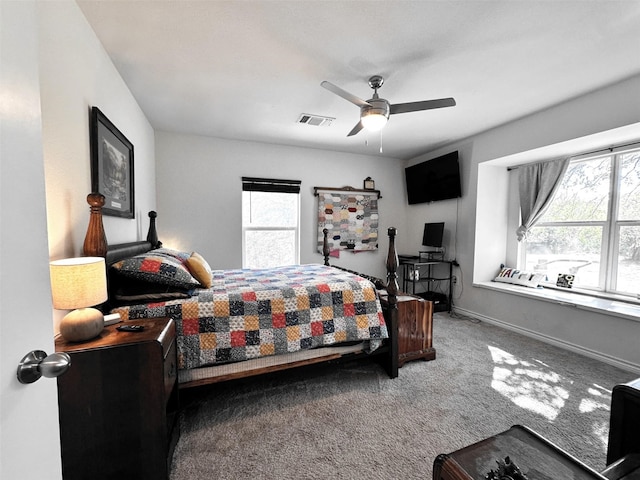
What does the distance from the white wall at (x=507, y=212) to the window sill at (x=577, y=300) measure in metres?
0.07

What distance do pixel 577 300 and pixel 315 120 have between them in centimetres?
352

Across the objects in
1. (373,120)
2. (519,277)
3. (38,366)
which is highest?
(373,120)

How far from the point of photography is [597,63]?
2.13 metres

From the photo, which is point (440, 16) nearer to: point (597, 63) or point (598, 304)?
point (597, 63)

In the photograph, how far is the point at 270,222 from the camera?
4.29 metres

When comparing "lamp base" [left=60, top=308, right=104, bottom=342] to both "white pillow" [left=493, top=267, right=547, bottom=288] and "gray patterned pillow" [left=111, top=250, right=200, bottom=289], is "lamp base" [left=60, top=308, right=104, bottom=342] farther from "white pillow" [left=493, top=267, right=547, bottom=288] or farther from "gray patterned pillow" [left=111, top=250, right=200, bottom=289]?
"white pillow" [left=493, top=267, right=547, bottom=288]

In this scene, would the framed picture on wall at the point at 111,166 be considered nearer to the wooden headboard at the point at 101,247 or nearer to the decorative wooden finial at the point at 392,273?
the wooden headboard at the point at 101,247

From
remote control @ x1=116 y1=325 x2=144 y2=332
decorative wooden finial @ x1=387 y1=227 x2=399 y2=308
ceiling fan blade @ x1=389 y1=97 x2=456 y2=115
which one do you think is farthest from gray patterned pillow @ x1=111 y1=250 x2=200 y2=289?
ceiling fan blade @ x1=389 y1=97 x2=456 y2=115

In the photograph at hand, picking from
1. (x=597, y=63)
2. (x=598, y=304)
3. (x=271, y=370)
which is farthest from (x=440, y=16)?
(x=598, y=304)

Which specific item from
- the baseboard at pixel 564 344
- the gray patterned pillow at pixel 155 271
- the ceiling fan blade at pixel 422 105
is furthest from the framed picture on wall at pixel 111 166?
the baseboard at pixel 564 344

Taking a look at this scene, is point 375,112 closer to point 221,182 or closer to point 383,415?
point 383,415

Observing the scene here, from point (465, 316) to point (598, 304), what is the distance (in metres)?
1.48

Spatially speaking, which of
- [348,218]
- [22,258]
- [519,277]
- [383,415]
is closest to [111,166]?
[22,258]

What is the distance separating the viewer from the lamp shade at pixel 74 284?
3.82 feet
